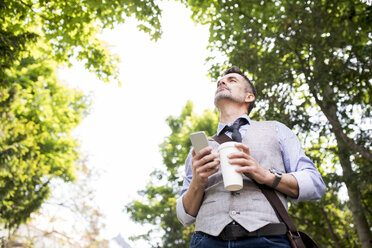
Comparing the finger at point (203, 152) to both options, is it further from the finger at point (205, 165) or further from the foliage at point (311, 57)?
the foliage at point (311, 57)

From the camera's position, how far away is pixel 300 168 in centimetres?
184

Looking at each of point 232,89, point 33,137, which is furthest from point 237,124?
point 33,137

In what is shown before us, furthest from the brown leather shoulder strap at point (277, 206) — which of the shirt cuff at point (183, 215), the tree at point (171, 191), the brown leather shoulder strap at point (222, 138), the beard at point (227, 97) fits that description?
the tree at point (171, 191)

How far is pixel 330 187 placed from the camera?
25.1 feet

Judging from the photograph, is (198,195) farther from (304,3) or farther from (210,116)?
(210,116)

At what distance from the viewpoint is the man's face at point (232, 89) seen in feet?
7.47

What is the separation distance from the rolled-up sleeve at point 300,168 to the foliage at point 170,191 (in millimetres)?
11079

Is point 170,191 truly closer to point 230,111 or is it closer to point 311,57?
point 311,57

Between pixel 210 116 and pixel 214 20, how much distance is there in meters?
6.50

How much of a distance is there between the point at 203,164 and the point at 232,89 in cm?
85

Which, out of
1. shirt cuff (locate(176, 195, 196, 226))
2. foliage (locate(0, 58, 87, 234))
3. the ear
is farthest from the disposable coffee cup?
foliage (locate(0, 58, 87, 234))

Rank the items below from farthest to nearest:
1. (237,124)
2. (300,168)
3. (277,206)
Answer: (237,124)
(300,168)
(277,206)

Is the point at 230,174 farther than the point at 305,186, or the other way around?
the point at 305,186

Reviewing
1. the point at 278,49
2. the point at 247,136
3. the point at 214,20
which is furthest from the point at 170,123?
the point at 247,136
